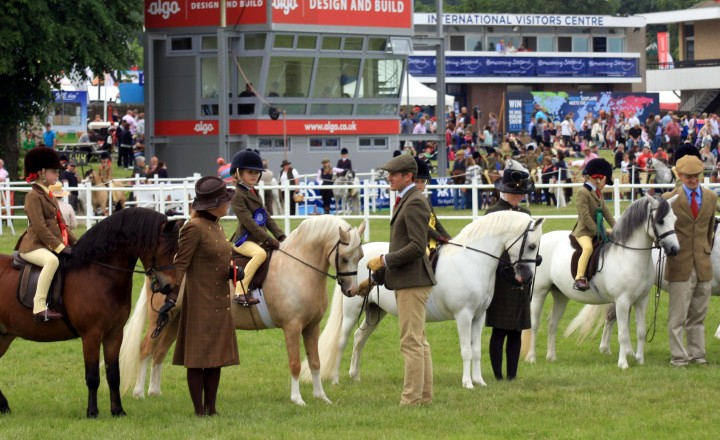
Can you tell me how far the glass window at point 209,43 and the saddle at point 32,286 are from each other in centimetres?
2413

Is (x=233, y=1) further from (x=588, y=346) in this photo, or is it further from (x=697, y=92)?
(x=697, y=92)

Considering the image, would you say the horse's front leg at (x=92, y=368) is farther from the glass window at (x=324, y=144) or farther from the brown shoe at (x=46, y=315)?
the glass window at (x=324, y=144)

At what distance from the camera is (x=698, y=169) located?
43.9 ft

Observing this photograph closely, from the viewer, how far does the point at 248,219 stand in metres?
11.5

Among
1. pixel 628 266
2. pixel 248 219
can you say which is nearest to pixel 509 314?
pixel 628 266

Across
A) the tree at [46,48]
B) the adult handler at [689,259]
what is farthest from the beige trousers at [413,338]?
the tree at [46,48]

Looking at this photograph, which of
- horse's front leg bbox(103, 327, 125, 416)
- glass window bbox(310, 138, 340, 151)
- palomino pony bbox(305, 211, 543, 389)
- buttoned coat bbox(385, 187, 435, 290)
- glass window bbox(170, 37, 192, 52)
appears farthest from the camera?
glass window bbox(310, 138, 340, 151)

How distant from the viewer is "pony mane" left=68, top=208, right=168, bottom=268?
10.3m

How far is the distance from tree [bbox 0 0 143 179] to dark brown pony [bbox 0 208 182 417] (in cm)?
2157

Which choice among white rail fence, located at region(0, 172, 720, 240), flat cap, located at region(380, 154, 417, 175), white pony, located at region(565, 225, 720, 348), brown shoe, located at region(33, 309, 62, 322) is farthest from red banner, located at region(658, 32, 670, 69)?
brown shoe, located at region(33, 309, 62, 322)

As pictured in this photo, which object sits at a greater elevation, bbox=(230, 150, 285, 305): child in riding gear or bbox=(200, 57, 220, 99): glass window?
bbox=(200, 57, 220, 99): glass window

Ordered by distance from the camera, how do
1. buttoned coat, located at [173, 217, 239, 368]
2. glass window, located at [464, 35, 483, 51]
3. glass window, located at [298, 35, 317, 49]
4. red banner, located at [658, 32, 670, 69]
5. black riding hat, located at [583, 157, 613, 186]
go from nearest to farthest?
buttoned coat, located at [173, 217, 239, 368] < black riding hat, located at [583, 157, 613, 186] < glass window, located at [298, 35, 317, 49] < glass window, located at [464, 35, 483, 51] < red banner, located at [658, 32, 670, 69]

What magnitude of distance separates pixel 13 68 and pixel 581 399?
935 inches

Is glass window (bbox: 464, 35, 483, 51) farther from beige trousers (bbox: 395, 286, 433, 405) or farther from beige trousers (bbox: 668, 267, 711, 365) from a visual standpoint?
beige trousers (bbox: 395, 286, 433, 405)
